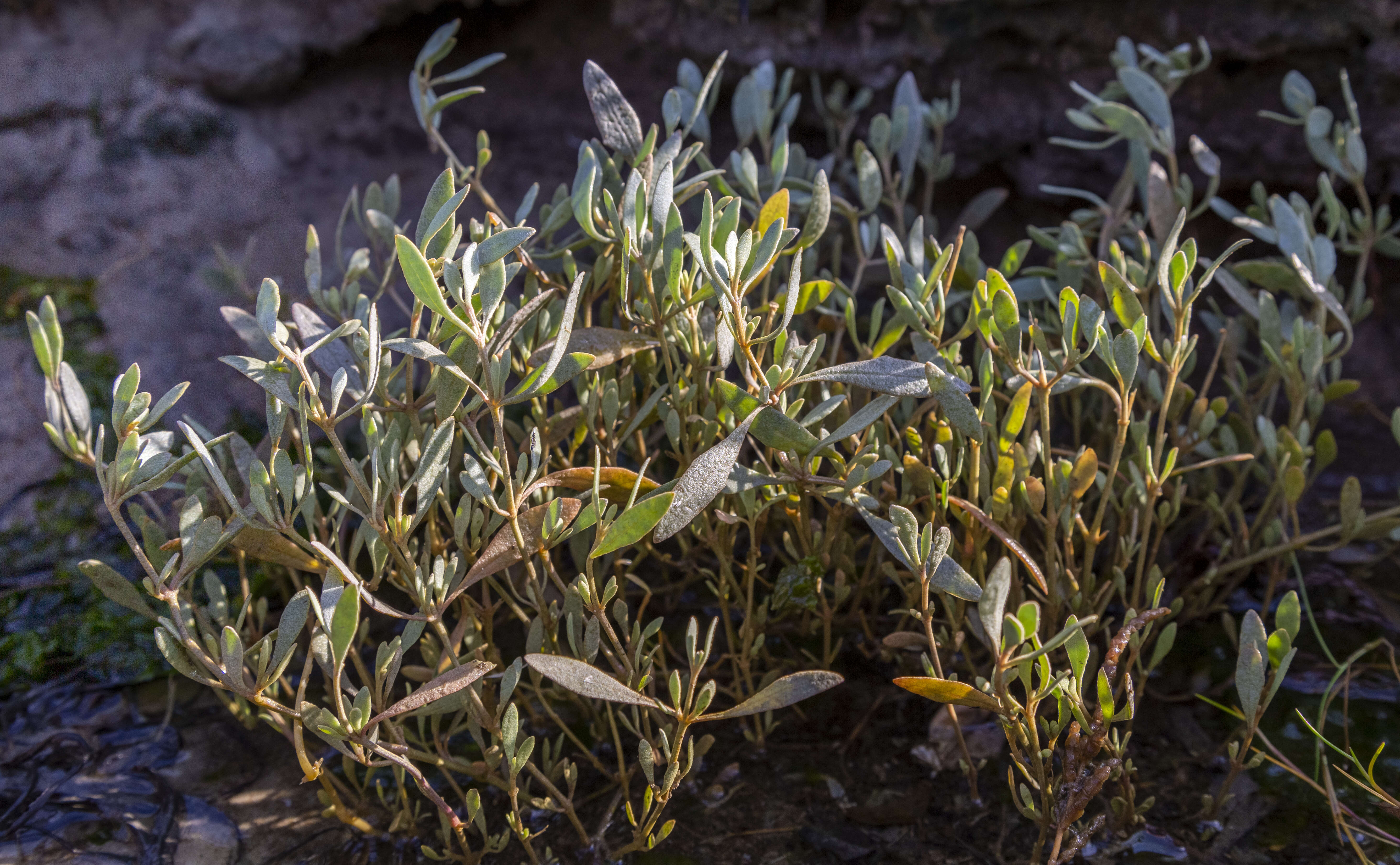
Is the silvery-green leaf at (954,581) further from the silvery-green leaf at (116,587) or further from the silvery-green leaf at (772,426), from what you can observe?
the silvery-green leaf at (116,587)

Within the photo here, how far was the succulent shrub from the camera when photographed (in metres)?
0.99

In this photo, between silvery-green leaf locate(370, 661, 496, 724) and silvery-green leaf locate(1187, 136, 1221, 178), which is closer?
silvery-green leaf locate(370, 661, 496, 724)

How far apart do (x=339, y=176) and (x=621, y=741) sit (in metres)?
1.74

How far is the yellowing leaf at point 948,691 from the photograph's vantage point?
953 millimetres

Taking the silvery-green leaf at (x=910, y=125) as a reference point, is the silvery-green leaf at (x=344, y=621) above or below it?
below

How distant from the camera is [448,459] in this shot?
1.06 m

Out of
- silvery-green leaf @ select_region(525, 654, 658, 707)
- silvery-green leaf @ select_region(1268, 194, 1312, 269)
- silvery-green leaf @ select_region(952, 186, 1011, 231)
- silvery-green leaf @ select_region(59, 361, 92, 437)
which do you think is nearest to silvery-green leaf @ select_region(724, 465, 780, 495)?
silvery-green leaf @ select_region(525, 654, 658, 707)

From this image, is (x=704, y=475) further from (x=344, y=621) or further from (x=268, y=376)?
(x=268, y=376)

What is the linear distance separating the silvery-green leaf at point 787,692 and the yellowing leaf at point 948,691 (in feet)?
0.25

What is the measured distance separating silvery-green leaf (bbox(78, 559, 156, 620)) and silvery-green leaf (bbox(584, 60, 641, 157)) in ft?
2.65

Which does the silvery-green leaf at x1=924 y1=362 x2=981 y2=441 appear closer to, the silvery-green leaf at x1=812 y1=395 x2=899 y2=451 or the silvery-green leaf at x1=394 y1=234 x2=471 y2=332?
the silvery-green leaf at x1=812 y1=395 x2=899 y2=451

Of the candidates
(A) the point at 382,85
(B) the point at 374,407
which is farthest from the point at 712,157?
(B) the point at 374,407

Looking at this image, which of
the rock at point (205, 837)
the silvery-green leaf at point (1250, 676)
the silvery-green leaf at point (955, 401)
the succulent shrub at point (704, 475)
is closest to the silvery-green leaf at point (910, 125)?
the succulent shrub at point (704, 475)

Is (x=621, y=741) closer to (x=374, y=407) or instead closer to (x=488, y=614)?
(x=488, y=614)
